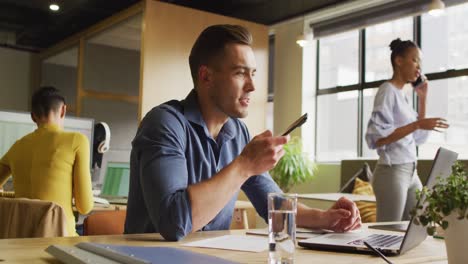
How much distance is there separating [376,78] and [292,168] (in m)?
1.50

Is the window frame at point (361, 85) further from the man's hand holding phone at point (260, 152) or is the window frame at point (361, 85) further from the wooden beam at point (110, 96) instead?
the man's hand holding phone at point (260, 152)

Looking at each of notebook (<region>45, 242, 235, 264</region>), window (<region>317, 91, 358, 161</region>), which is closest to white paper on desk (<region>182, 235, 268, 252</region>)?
notebook (<region>45, 242, 235, 264</region>)

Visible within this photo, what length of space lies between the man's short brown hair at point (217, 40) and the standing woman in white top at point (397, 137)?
1.47 metres

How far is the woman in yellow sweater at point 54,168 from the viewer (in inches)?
111

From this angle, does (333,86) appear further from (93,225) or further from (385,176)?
(93,225)

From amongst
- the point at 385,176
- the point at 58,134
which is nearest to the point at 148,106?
the point at 58,134

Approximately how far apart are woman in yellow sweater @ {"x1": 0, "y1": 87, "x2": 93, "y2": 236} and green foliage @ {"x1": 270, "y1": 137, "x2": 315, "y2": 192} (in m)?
4.02

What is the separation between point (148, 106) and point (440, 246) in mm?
5089

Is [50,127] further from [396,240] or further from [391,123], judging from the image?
[396,240]

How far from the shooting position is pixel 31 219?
195cm

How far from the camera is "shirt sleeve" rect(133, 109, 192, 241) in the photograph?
51.1 inches

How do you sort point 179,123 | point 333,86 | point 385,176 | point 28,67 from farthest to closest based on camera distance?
1. point 28,67
2. point 333,86
3. point 385,176
4. point 179,123

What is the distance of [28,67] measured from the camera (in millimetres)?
9766

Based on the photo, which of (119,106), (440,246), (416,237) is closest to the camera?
(416,237)
